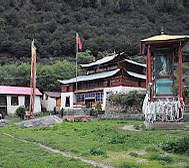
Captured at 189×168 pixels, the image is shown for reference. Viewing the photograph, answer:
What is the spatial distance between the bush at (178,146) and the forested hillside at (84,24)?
238ft

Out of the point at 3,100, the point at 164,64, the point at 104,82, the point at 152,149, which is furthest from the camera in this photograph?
the point at 104,82

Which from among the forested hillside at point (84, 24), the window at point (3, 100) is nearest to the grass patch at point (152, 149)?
the window at point (3, 100)

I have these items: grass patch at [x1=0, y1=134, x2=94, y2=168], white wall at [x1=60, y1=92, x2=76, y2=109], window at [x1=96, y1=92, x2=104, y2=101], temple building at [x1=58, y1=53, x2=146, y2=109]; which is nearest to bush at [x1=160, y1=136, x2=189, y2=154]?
grass patch at [x1=0, y1=134, x2=94, y2=168]

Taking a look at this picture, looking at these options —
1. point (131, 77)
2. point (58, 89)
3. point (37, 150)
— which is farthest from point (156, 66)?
point (58, 89)

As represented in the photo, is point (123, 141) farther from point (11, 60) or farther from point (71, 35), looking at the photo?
point (71, 35)

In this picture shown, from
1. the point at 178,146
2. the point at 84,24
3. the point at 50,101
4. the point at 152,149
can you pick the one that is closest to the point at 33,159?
the point at 152,149

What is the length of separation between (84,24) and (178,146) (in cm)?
10717

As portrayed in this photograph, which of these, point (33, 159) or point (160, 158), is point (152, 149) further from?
point (33, 159)

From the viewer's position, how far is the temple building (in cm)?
3879

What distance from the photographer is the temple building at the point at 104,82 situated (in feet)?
127

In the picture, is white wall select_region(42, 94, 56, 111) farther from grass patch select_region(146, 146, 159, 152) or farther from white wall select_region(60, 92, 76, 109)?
grass patch select_region(146, 146, 159, 152)

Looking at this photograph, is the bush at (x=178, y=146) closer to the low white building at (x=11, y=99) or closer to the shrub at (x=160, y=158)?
the shrub at (x=160, y=158)

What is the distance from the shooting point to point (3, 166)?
6871mm

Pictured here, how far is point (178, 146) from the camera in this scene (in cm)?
842
